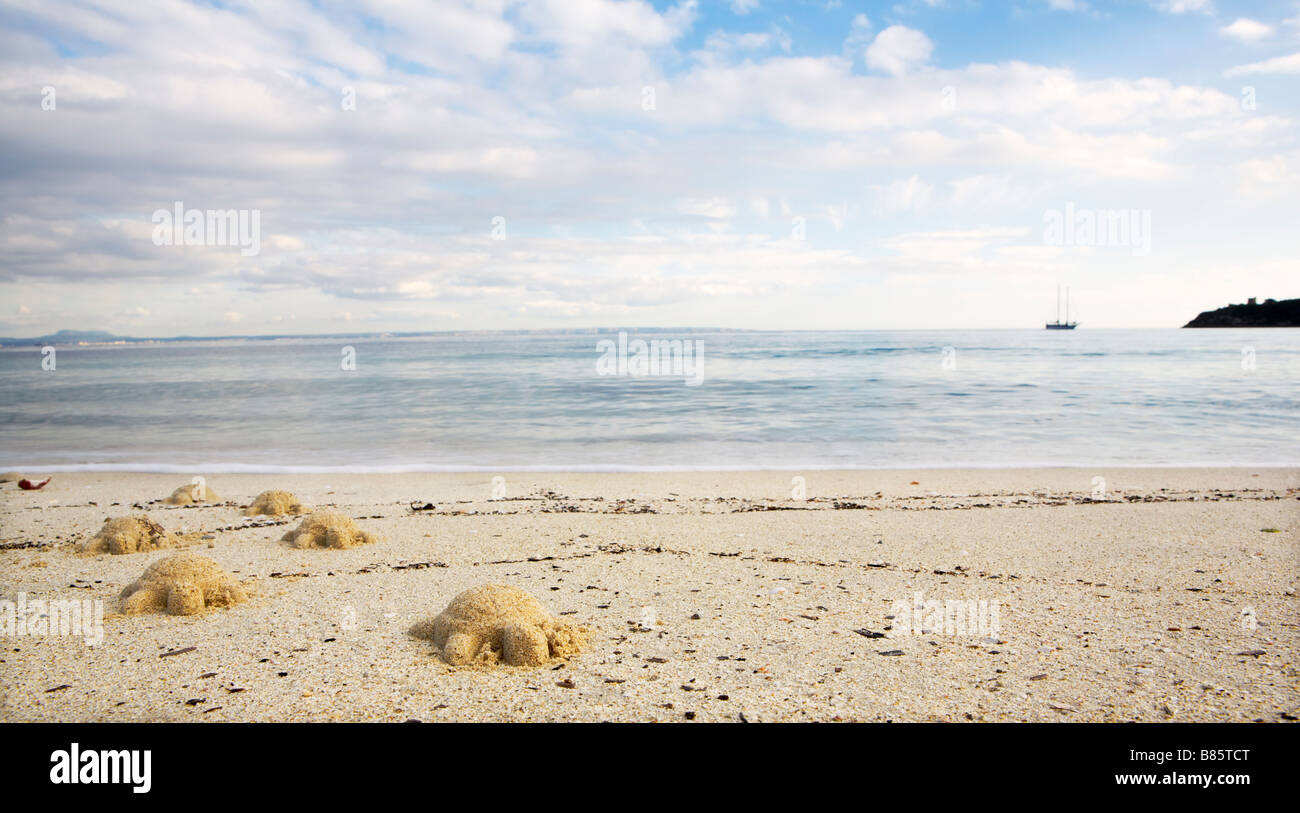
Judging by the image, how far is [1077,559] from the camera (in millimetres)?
5297

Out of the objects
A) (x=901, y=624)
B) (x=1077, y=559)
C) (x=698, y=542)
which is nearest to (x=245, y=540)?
(x=698, y=542)

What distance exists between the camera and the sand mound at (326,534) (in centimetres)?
579

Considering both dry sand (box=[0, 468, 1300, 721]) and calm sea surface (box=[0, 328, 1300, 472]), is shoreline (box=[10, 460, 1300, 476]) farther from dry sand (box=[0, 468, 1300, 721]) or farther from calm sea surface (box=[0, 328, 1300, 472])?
dry sand (box=[0, 468, 1300, 721])

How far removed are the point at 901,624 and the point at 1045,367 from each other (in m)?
32.7

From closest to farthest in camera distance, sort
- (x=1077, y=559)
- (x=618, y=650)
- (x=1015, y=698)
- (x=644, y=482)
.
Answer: (x=1015, y=698)
(x=618, y=650)
(x=1077, y=559)
(x=644, y=482)

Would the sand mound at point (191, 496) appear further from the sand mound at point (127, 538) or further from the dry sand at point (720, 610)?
the sand mound at point (127, 538)

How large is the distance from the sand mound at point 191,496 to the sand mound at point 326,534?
3054 mm

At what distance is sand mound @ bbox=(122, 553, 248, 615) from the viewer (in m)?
4.10

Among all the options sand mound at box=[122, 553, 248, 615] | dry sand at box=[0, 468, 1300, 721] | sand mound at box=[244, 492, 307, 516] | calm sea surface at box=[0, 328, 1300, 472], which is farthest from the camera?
calm sea surface at box=[0, 328, 1300, 472]

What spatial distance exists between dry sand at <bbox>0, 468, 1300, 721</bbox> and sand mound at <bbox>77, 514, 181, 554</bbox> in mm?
120

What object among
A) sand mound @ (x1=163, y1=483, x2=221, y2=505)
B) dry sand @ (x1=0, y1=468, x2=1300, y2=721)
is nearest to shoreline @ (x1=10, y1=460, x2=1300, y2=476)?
dry sand @ (x1=0, y1=468, x2=1300, y2=721)

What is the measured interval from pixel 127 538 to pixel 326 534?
1.53 meters
